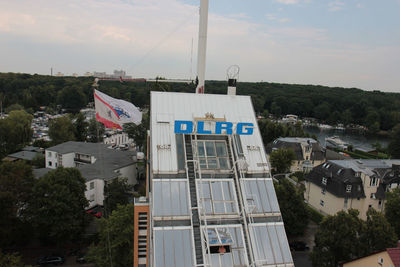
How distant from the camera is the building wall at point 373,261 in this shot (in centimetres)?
2098

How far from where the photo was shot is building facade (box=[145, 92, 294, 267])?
1162cm

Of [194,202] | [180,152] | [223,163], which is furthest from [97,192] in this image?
[194,202]

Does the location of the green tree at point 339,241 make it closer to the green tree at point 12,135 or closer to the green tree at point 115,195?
the green tree at point 115,195

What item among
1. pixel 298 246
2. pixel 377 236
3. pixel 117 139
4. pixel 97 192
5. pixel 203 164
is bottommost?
pixel 298 246

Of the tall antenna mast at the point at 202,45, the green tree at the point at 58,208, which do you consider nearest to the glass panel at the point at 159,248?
the tall antenna mast at the point at 202,45

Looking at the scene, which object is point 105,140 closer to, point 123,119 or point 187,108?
point 123,119

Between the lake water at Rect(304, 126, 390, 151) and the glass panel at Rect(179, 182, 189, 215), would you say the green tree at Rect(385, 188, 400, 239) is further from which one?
the lake water at Rect(304, 126, 390, 151)

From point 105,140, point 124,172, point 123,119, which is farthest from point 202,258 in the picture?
point 105,140

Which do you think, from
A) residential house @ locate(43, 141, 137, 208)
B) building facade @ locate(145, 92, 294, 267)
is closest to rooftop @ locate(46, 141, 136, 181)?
residential house @ locate(43, 141, 137, 208)

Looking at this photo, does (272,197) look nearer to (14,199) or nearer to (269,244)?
(269,244)

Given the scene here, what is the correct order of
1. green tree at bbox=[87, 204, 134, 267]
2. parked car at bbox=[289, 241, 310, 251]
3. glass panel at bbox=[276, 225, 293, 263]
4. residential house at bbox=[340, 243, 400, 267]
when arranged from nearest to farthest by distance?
glass panel at bbox=[276, 225, 293, 263]
residential house at bbox=[340, 243, 400, 267]
green tree at bbox=[87, 204, 134, 267]
parked car at bbox=[289, 241, 310, 251]

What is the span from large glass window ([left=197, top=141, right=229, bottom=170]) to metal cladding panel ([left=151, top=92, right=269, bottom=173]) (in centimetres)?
105

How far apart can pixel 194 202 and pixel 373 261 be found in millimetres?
17065

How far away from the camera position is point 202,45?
89.2ft
